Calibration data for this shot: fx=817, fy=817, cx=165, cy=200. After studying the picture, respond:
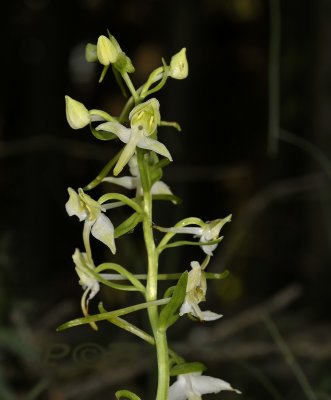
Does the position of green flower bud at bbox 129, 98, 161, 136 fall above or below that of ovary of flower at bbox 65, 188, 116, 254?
above

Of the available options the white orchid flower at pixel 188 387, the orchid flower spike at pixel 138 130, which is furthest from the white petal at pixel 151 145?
the white orchid flower at pixel 188 387

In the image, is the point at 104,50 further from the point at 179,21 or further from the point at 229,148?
the point at 229,148

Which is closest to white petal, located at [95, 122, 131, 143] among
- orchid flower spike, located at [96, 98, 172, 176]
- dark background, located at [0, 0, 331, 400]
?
orchid flower spike, located at [96, 98, 172, 176]

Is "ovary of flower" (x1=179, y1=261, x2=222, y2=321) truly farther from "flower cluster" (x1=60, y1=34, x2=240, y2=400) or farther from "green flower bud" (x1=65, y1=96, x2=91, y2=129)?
"green flower bud" (x1=65, y1=96, x2=91, y2=129)

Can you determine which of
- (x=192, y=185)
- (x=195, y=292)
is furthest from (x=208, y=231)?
(x=192, y=185)

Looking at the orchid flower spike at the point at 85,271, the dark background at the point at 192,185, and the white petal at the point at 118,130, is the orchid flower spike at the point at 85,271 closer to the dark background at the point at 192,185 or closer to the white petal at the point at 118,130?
the white petal at the point at 118,130

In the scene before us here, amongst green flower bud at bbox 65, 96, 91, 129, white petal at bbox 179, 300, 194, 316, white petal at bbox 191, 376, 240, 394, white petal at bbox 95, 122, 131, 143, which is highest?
green flower bud at bbox 65, 96, 91, 129
